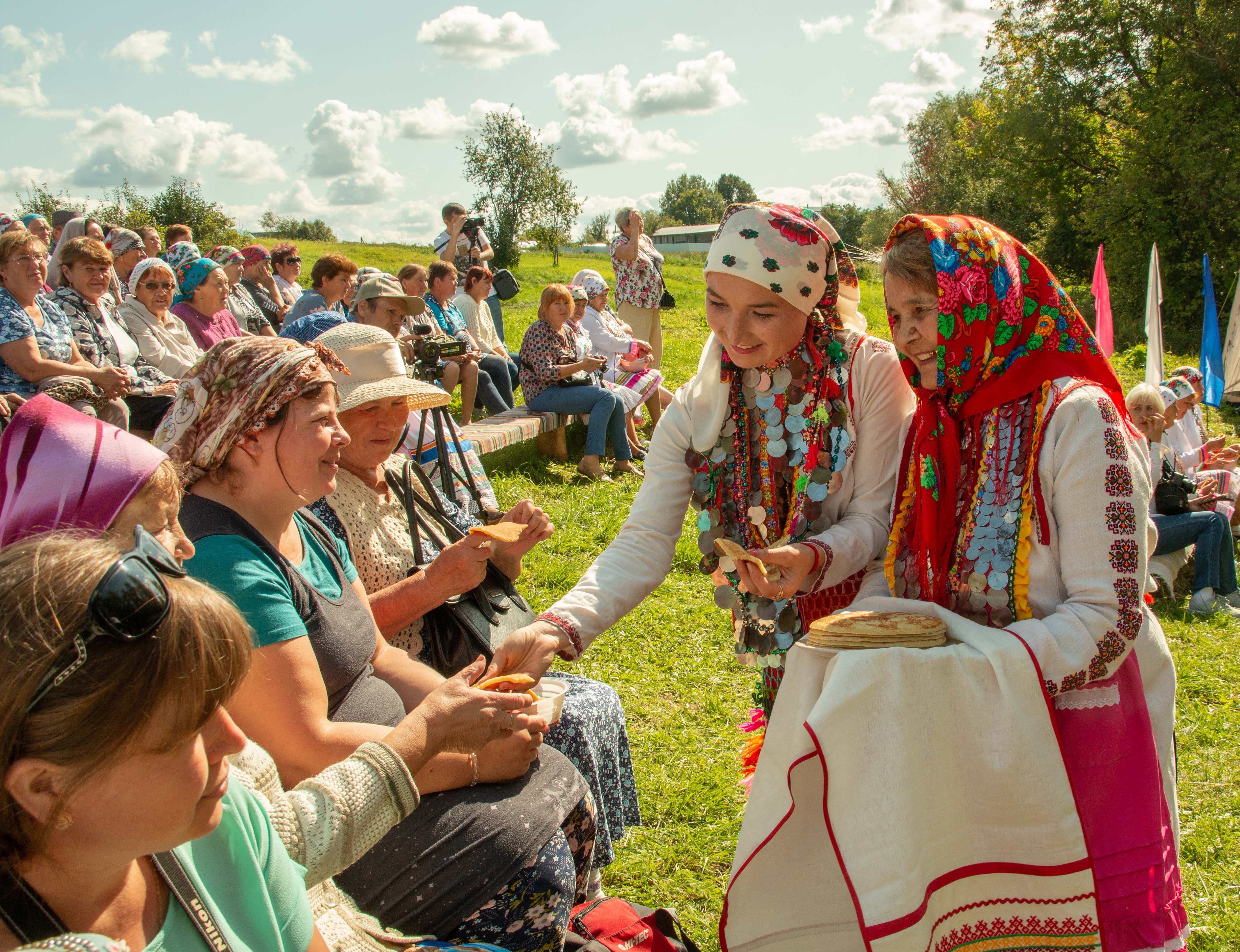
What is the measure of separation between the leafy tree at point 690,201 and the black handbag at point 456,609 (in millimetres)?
104117

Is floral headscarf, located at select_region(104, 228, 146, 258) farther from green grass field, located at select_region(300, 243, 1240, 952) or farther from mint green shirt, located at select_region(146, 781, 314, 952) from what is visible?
mint green shirt, located at select_region(146, 781, 314, 952)

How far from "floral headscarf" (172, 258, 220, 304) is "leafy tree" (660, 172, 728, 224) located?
100765mm

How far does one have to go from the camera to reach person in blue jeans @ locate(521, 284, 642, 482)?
789 centimetres

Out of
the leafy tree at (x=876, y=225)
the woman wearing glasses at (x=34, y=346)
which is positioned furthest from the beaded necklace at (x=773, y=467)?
the leafy tree at (x=876, y=225)

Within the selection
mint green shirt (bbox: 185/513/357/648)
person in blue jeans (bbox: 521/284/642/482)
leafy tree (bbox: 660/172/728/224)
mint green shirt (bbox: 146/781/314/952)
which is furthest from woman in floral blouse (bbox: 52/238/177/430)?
leafy tree (bbox: 660/172/728/224)

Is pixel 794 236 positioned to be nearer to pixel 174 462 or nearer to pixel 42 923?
pixel 174 462

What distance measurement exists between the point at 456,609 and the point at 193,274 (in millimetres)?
4783

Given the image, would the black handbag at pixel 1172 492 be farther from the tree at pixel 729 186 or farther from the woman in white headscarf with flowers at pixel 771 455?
the tree at pixel 729 186

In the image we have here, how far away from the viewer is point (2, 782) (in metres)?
1.01

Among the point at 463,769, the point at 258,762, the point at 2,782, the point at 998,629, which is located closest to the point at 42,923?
the point at 2,782

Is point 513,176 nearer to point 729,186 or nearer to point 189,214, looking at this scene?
point 189,214

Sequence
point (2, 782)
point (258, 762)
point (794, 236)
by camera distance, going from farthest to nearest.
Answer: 1. point (794, 236)
2. point (258, 762)
3. point (2, 782)

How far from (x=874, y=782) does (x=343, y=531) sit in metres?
1.80

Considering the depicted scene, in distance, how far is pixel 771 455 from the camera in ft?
7.18
